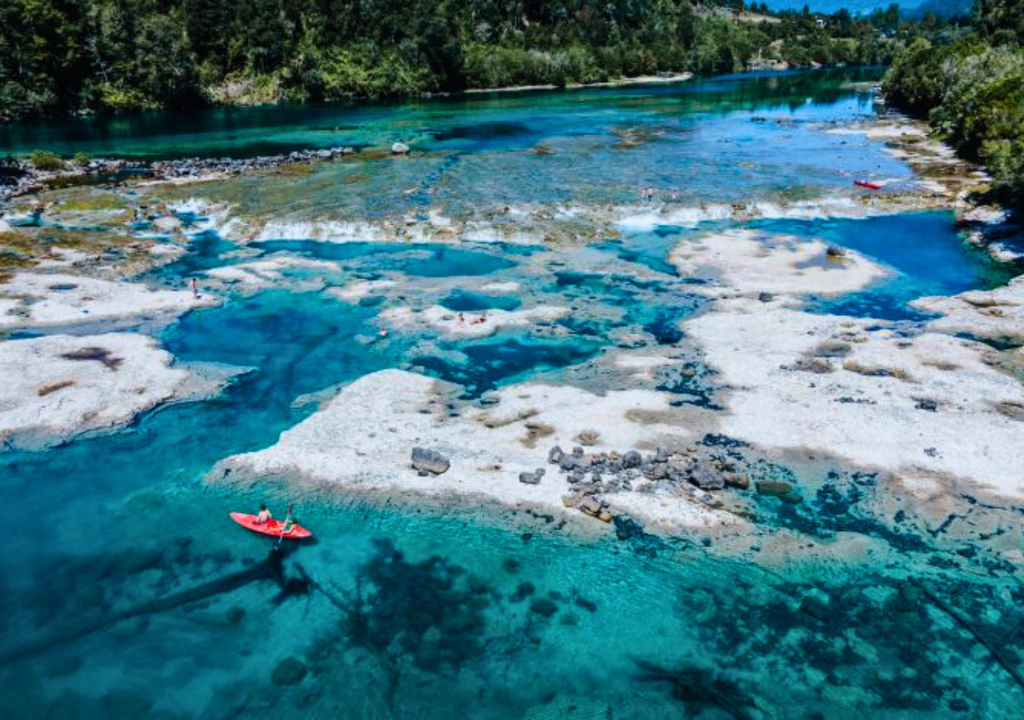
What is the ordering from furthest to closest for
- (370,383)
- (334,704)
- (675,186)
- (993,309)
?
(675,186)
(993,309)
(370,383)
(334,704)

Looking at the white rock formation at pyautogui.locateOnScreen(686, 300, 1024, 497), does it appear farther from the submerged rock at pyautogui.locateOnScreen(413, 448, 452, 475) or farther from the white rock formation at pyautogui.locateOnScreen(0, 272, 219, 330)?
the white rock formation at pyautogui.locateOnScreen(0, 272, 219, 330)

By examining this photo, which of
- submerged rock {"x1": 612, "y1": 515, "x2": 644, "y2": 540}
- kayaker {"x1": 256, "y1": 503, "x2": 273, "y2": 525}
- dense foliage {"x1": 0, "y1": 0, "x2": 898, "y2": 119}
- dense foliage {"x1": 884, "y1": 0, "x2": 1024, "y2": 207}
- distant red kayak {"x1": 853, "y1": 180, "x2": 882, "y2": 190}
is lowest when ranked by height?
submerged rock {"x1": 612, "y1": 515, "x2": 644, "y2": 540}

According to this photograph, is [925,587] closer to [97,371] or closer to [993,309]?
[993,309]

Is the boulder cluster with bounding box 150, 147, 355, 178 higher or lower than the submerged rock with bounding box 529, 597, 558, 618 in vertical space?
higher

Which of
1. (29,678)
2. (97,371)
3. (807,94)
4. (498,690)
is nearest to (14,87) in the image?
(97,371)

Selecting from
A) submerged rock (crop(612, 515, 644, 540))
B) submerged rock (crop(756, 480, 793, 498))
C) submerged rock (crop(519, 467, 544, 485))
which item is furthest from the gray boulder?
submerged rock (crop(519, 467, 544, 485))

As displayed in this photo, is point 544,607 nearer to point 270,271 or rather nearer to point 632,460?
point 632,460

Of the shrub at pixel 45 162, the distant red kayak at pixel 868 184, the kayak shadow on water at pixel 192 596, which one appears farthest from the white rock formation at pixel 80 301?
the distant red kayak at pixel 868 184
